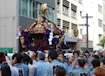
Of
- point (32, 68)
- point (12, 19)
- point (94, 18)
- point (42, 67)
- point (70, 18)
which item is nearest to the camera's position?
point (32, 68)

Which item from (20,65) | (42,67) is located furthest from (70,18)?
(20,65)

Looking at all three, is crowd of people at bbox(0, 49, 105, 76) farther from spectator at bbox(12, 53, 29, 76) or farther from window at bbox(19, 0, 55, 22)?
window at bbox(19, 0, 55, 22)

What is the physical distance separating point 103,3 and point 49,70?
48.0 m

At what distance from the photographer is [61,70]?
3432 millimetres

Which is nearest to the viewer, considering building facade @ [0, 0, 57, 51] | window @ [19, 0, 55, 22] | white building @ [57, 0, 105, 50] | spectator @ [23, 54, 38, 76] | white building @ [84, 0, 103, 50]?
spectator @ [23, 54, 38, 76]

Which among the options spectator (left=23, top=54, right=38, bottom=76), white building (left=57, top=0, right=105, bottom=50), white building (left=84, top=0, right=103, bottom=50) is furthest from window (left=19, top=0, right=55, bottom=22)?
white building (left=84, top=0, right=103, bottom=50)

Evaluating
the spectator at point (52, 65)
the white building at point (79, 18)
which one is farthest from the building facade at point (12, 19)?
the spectator at point (52, 65)

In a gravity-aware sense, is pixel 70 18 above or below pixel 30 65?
above

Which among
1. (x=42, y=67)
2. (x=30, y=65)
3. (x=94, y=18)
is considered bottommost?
(x=42, y=67)

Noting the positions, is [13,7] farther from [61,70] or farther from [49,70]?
[61,70]

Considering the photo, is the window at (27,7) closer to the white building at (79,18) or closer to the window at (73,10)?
the white building at (79,18)

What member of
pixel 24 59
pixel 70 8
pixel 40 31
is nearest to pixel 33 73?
pixel 24 59

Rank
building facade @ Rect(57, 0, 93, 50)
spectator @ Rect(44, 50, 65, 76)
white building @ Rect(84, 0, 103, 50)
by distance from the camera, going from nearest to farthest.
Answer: spectator @ Rect(44, 50, 65, 76), building facade @ Rect(57, 0, 93, 50), white building @ Rect(84, 0, 103, 50)

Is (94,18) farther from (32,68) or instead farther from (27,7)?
(32,68)
